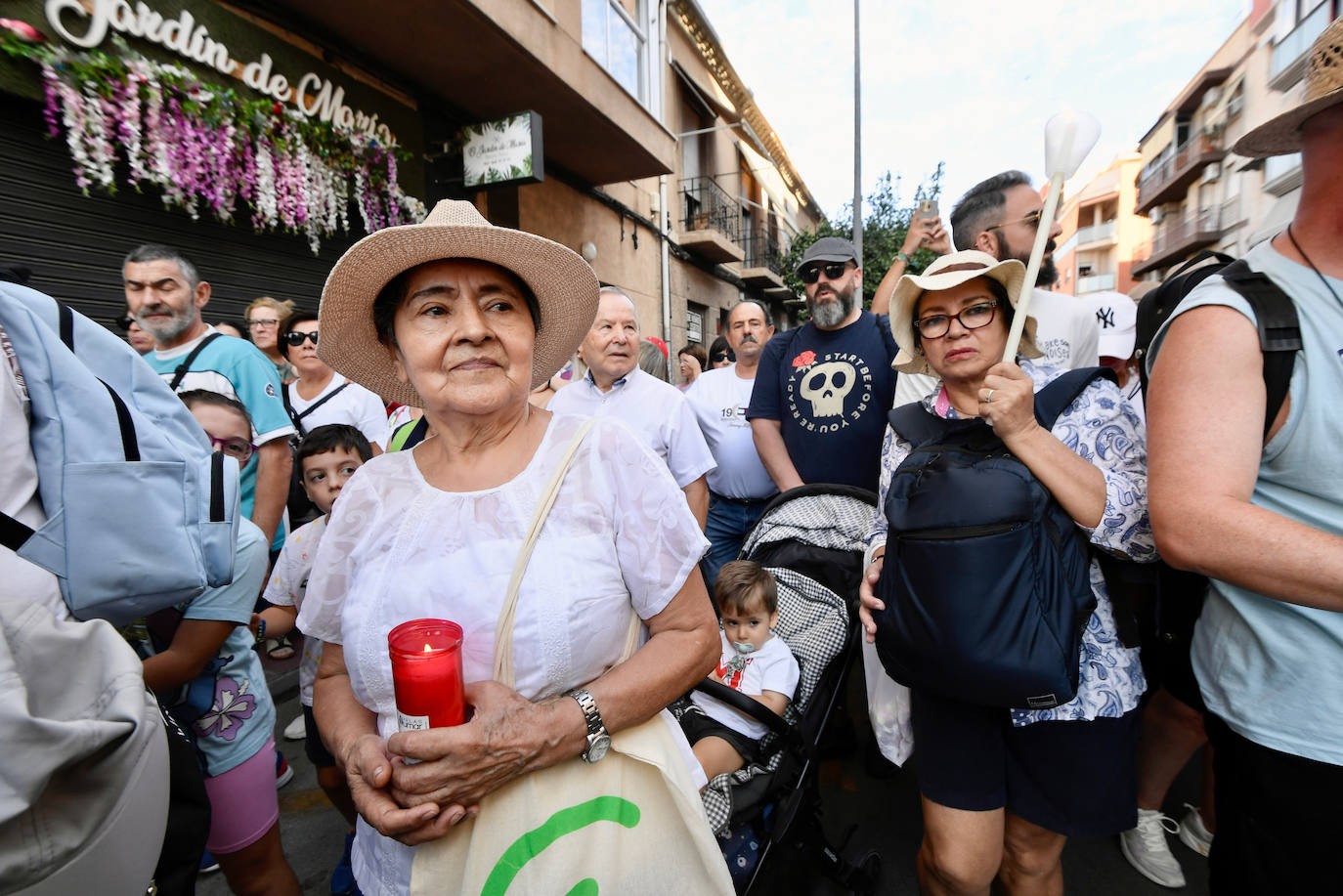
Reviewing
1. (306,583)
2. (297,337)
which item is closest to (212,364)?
(297,337)

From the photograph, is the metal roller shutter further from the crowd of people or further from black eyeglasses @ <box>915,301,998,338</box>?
black eyeglasses @ <box>915,301,998,338</box>

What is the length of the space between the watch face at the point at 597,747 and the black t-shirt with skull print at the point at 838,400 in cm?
236

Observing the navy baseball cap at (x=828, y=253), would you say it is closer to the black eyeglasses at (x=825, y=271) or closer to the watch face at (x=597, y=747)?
the black eyeglasses at (x=825, y=271)

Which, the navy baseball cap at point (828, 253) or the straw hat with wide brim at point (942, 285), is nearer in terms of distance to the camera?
the straw hat with wide brim at point (942, 285)

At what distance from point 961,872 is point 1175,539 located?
47.3 inches

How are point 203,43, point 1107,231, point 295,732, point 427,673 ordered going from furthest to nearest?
1. point 1107,231
2. point 203,43
3. point 295,732
4. point 427,673

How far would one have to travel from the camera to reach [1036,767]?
67.7 inches

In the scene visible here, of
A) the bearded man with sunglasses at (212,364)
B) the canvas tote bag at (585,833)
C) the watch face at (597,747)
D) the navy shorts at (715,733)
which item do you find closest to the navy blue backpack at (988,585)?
the navy shorts at (715,733)

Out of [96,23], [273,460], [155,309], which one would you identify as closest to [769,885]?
[273,460]

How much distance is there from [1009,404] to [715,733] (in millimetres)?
1380

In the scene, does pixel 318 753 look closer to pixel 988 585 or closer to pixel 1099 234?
pixel 988 585

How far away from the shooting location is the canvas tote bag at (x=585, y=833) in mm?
1123

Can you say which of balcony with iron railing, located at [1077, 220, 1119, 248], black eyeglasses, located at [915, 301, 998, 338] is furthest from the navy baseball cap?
balcony with iron railing, located at [1077, 220, 1119, 248]

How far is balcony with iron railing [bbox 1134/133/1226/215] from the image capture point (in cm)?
2545
